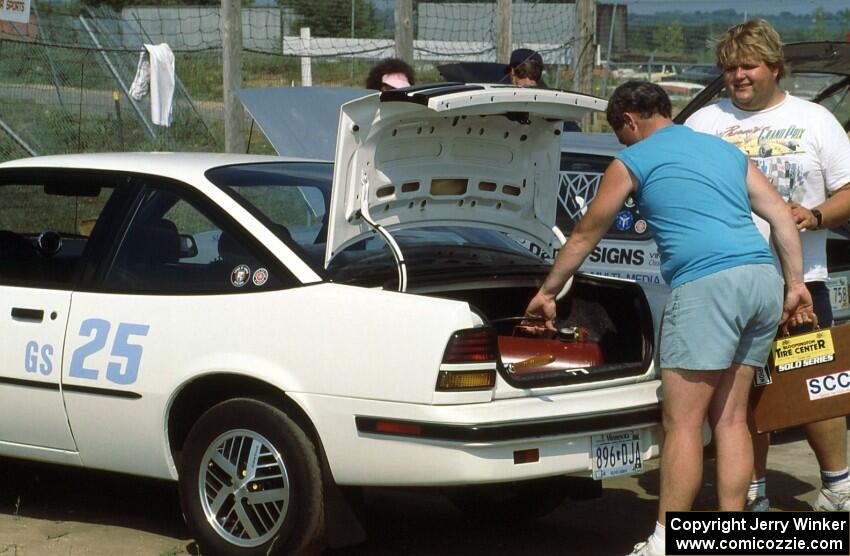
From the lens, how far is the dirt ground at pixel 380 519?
18.0ft

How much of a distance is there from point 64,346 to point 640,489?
9.03 ft

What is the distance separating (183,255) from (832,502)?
2.89 m

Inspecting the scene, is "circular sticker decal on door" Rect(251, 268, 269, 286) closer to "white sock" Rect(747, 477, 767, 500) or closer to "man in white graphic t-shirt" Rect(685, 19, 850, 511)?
"man in white graphic t-shirt" Rect(685, 19, 850, 511)

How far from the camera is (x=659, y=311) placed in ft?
17.3

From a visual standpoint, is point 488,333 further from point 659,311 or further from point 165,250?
point 165,250

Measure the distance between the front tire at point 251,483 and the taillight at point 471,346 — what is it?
0.65 m

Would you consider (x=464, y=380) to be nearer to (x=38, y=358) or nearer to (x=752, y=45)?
(x=38, y=358)

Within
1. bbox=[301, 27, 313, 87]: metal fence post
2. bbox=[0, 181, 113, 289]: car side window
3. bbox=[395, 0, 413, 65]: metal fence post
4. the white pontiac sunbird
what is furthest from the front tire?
bbox=[301, 27, 313, 87]: metal fence post

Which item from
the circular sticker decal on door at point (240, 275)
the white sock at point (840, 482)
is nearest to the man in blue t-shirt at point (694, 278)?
the white sock at point (840, 482)

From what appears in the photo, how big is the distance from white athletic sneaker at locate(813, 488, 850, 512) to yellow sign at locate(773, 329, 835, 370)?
89cm

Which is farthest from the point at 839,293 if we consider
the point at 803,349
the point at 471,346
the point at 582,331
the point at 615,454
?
the point at 471,346

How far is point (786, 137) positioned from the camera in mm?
5535

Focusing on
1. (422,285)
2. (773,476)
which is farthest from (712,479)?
(422,285)

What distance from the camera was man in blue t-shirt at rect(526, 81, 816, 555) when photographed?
15.7 ft
